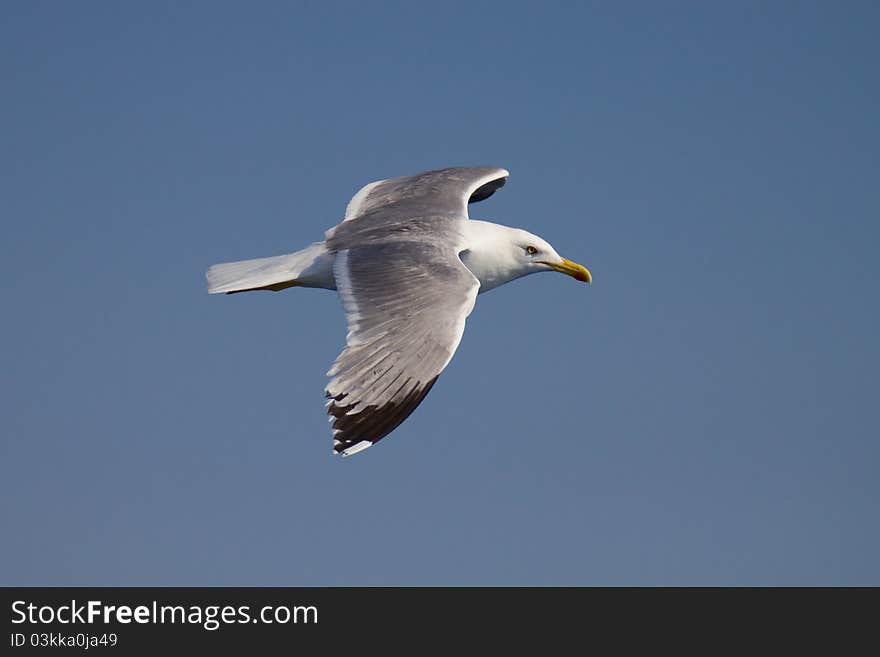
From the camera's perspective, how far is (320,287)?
833 centimetres

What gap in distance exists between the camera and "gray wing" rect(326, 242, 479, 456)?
20.8 feet

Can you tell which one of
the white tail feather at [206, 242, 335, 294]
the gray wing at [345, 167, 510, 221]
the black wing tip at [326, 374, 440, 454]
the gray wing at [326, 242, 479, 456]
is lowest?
the black wing tip at [326, 374, 440, 454]

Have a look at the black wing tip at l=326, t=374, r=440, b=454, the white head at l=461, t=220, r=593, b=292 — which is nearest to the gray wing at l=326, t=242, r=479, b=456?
the black wing tip at l=326, t=374, r=440, b=454

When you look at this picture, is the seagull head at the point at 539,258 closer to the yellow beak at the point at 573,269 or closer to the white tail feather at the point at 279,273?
the yellow beak at the point at 573,269

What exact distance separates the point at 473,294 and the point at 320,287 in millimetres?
1549

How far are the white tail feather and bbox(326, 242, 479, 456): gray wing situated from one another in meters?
0.39

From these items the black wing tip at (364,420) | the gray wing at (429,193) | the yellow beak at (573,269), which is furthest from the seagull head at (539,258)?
the black wing tip at (364,420)

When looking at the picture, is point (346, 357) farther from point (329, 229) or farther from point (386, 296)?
point (329, 229)

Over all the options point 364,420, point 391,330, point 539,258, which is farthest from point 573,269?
point 364,420

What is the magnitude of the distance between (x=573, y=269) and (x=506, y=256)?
0.65m

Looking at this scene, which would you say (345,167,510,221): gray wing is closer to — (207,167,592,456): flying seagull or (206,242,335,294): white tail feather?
(207,167,592,456): flying seagull

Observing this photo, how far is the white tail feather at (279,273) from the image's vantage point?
816 centimetres

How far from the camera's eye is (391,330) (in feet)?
22.4
